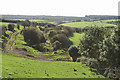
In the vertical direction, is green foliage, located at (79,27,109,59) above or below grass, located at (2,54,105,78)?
above

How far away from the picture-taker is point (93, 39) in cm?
4597

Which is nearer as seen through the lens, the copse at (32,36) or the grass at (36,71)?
the grass at (36,71)

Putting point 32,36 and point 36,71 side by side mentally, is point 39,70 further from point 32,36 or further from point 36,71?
point 32,36

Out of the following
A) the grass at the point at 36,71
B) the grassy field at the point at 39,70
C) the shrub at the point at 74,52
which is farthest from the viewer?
the shrub at the point at 74,52

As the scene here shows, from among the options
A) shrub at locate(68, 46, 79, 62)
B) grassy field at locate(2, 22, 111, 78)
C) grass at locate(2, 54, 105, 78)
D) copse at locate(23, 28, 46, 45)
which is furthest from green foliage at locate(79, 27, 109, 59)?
copse at locate(23, 28, 46, 45)

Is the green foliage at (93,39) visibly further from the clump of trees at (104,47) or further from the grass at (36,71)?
the grass at (36,71)

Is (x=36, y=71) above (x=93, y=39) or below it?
below

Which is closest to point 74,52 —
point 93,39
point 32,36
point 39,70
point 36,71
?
point 93,39

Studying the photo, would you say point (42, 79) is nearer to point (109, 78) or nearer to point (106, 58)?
point (106, 58)

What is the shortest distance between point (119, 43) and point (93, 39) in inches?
552

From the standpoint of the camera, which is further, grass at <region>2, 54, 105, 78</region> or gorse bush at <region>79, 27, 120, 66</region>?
gorse bush at <region>79, 27, 120, 66</region>

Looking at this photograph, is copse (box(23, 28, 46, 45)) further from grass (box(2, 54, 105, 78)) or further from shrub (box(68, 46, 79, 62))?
grass (box(2, 54, 105, 78))

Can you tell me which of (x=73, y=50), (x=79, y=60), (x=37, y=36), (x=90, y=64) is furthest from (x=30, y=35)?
(x=90, y=64)

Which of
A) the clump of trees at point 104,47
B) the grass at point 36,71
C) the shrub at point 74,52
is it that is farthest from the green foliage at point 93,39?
the shrub at point 74,52
